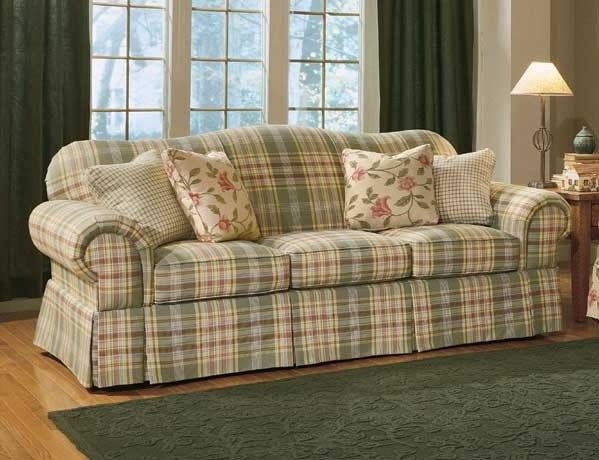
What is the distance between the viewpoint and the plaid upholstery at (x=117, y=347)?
397cm

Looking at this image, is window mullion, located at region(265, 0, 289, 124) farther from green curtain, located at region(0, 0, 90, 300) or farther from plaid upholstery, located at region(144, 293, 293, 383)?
plaid upholstery, located at region(144, 293, 293, 383)

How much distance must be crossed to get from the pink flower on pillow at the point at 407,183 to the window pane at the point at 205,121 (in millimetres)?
1557

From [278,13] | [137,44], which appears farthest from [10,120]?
[278,13]

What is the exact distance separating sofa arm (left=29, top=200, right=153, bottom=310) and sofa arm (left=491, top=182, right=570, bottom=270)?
1.68 meters

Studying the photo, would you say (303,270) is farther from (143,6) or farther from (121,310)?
(143,6)

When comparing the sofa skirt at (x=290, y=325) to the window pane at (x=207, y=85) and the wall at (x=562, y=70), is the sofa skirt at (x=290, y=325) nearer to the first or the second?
the window pane at (x=207, y=85)

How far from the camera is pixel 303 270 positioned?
14.1 ft

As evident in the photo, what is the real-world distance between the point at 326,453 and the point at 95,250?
1.20 m

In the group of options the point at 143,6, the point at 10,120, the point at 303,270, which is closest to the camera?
the point at 303,270

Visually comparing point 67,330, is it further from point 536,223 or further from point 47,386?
point 536,223

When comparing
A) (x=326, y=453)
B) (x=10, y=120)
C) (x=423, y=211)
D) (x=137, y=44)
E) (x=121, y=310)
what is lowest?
(x=326, y=453)

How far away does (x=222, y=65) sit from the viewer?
6.04 metres

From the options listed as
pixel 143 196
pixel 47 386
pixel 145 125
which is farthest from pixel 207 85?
pixel 47 386

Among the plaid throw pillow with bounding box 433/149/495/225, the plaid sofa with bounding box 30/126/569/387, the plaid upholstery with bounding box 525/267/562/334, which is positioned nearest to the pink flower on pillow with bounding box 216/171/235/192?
the plaid sofa with bounding box 30/126/569/387
